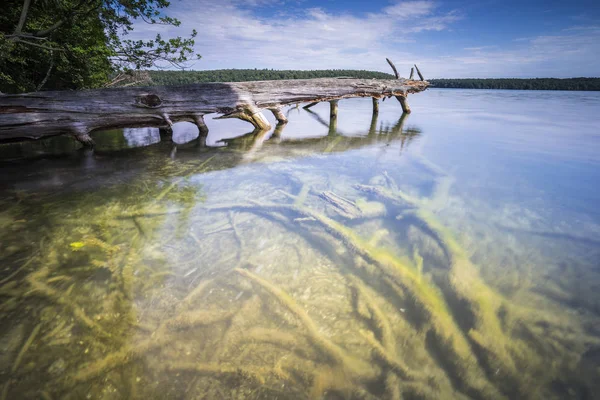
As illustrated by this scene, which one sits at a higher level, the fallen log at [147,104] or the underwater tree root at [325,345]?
the fallen log at [147,104]

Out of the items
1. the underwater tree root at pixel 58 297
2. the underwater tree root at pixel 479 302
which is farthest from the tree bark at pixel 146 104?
the underwater tree root at pixel 479 302

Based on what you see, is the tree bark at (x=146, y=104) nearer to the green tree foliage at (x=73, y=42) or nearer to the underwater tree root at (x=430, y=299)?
the green tree foliage at (x=73, y=42)

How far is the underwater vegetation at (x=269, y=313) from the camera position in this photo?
1336 millimetres

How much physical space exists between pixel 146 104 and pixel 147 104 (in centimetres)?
3

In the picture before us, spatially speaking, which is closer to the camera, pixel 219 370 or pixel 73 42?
pixel 219 370

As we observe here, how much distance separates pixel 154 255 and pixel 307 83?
380 inches

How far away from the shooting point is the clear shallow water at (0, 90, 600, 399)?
53.6 inches

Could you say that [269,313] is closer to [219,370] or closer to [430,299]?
[219,370]

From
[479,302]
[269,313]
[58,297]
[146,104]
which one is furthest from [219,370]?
[146,104]

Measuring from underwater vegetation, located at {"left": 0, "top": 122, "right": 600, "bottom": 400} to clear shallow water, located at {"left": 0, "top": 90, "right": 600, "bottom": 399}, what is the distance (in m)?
0.01

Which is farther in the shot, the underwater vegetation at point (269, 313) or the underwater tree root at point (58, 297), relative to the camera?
the underwater tree root at point (58, 297)

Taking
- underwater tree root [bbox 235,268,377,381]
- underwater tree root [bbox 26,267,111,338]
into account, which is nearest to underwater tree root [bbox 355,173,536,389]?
underwater tree root [bbox 235,268,377,381]

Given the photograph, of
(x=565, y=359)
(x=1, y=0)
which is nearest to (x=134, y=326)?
(x=565, y=359)

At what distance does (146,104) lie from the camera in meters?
7.05
